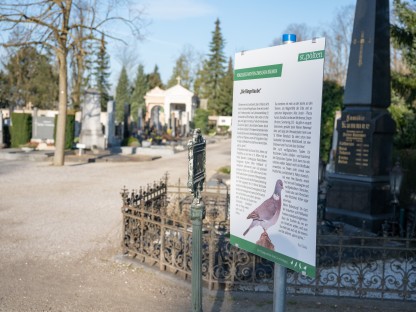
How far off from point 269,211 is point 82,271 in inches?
153

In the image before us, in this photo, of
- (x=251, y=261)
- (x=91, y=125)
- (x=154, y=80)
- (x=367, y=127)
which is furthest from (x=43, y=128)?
(x=154, y=80)

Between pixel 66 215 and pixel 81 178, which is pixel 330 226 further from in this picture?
pixel 81 178

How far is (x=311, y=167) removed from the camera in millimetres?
2568

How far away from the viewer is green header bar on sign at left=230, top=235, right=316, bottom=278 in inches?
105

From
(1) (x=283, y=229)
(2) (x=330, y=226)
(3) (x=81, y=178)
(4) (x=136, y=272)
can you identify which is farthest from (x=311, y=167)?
(3) (x=81, y=178)

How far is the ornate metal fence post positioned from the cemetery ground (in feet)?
3.62

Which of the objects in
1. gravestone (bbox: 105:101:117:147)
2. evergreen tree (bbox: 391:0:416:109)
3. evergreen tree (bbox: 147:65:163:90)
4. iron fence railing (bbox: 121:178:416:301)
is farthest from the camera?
evergreen tree (bbox: 147:65:163:90)

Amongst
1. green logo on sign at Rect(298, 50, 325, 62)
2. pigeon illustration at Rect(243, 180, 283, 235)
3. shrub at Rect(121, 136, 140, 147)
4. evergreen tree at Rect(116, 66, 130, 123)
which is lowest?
shrub at Rect(121, 136, 140, 147)

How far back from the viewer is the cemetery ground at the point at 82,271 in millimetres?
4891

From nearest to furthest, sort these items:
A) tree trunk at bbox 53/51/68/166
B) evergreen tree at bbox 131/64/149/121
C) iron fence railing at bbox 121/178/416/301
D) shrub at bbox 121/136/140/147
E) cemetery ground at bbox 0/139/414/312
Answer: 1. cemetery ground at bbox 0/139/414/312
2. iron fence railing at bbox 121/178/416/301
3. tree trunk at bbox 53/51/68/166
4. shrub at bbox 121/136/140/147
5. evergreen tree at bbox 131/64/149/121

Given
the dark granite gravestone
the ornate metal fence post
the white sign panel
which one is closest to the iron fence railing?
the dark granite gravestone

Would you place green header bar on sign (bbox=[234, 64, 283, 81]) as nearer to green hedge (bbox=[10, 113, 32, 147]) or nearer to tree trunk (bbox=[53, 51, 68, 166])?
tree trunk (bbox=[53, 51, 68, 166])

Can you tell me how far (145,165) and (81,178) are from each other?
4.93 metres

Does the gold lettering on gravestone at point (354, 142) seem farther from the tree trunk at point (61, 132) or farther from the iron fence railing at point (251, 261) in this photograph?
the tree trunk at point (61, 132)
